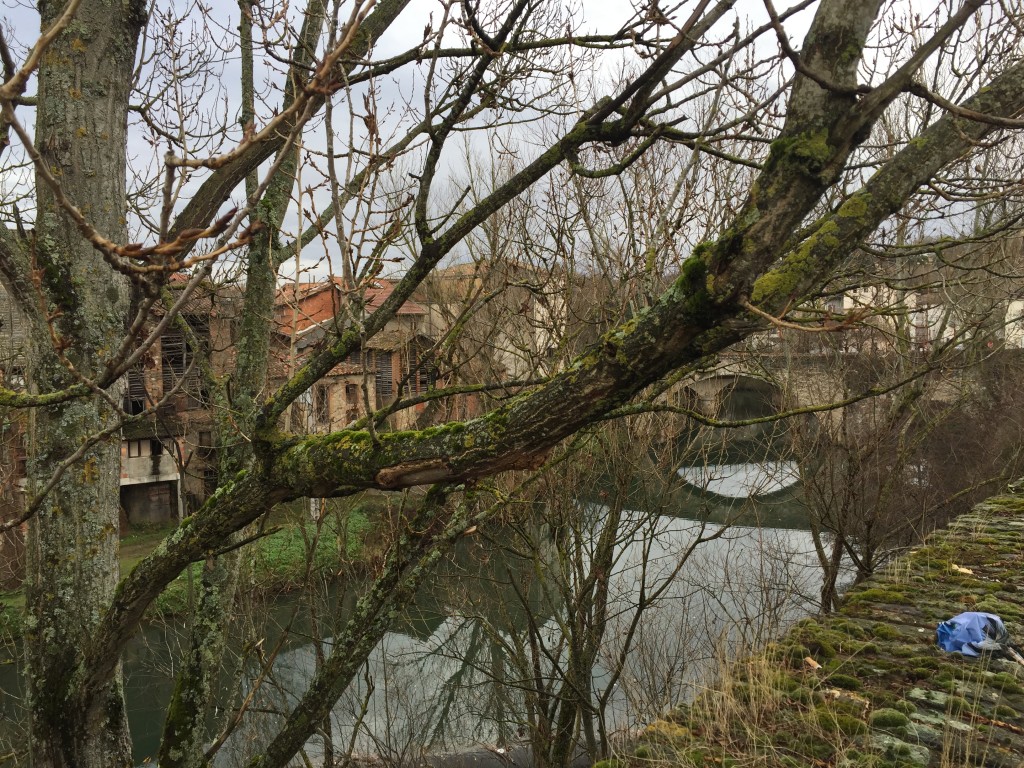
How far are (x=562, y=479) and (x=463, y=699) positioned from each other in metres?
3.81

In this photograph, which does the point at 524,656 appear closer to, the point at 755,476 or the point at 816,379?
the point at 755,476

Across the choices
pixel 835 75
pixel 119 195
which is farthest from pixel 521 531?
pixel 835 75

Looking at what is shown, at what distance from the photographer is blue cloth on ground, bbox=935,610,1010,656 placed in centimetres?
321

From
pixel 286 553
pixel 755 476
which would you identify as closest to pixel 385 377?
pixel 286 553

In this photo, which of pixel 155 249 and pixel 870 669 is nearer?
pixel 155 249

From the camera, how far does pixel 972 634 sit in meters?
3.25

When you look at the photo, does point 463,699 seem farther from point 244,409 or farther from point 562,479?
point 244,409

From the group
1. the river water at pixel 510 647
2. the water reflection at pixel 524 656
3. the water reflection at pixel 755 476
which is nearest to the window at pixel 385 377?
the river water at pixel 510 647

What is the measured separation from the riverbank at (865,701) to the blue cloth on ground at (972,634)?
0.17 ft

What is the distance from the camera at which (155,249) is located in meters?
1.08

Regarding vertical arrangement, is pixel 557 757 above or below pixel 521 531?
below

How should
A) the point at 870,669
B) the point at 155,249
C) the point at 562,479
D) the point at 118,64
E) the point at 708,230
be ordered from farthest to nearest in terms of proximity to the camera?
the point at 562,479
the point at 708,230
the point at 870,669
the point at 118,64
the point at 155,249

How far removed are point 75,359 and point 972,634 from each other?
371cm

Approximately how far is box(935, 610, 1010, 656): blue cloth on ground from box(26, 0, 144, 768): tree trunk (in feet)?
11.1
